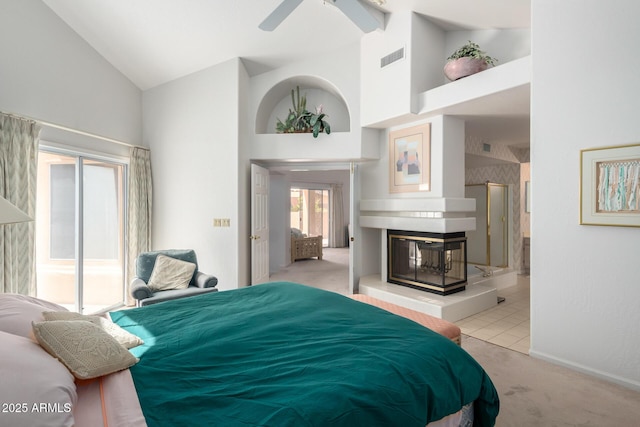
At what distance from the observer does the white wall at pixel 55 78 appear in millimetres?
3150

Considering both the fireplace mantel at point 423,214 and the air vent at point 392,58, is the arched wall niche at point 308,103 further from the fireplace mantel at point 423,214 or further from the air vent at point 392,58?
the fireplace mantel at point 423,214

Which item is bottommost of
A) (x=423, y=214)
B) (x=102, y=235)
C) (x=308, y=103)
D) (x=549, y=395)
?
(x=549, y=395)

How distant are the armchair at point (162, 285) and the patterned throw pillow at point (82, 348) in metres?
2.18

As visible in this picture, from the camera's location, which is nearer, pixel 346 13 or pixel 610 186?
pixel 610 186

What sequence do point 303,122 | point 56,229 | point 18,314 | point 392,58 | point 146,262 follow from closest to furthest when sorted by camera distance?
point 18,314 < point 56,229 < point 146,262 < point 392,58 < point 303,122

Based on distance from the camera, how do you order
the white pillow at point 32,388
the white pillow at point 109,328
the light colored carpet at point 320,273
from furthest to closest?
the light colored carpet at point 320,273 < the white pillow at point 109,328 < the white pillow at point 32,388

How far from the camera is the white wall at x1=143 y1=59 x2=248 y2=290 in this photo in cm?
469

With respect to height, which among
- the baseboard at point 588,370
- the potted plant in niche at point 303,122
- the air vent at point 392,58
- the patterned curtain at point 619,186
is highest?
the air vent at point 392,58

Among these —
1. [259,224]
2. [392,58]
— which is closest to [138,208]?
[259,224]

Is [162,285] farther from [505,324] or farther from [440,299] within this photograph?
[505,324]

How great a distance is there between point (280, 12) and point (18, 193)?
2843 mm

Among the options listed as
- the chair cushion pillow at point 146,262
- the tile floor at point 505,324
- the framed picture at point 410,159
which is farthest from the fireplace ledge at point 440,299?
the chair cushion pillow at point 146,262

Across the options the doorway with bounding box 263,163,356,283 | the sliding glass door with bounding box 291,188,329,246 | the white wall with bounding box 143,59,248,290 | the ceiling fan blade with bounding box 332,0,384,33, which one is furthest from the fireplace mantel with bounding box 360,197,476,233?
the sliding glass door with bounding box 291,188,329,246

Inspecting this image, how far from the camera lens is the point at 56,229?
382 centimetres
